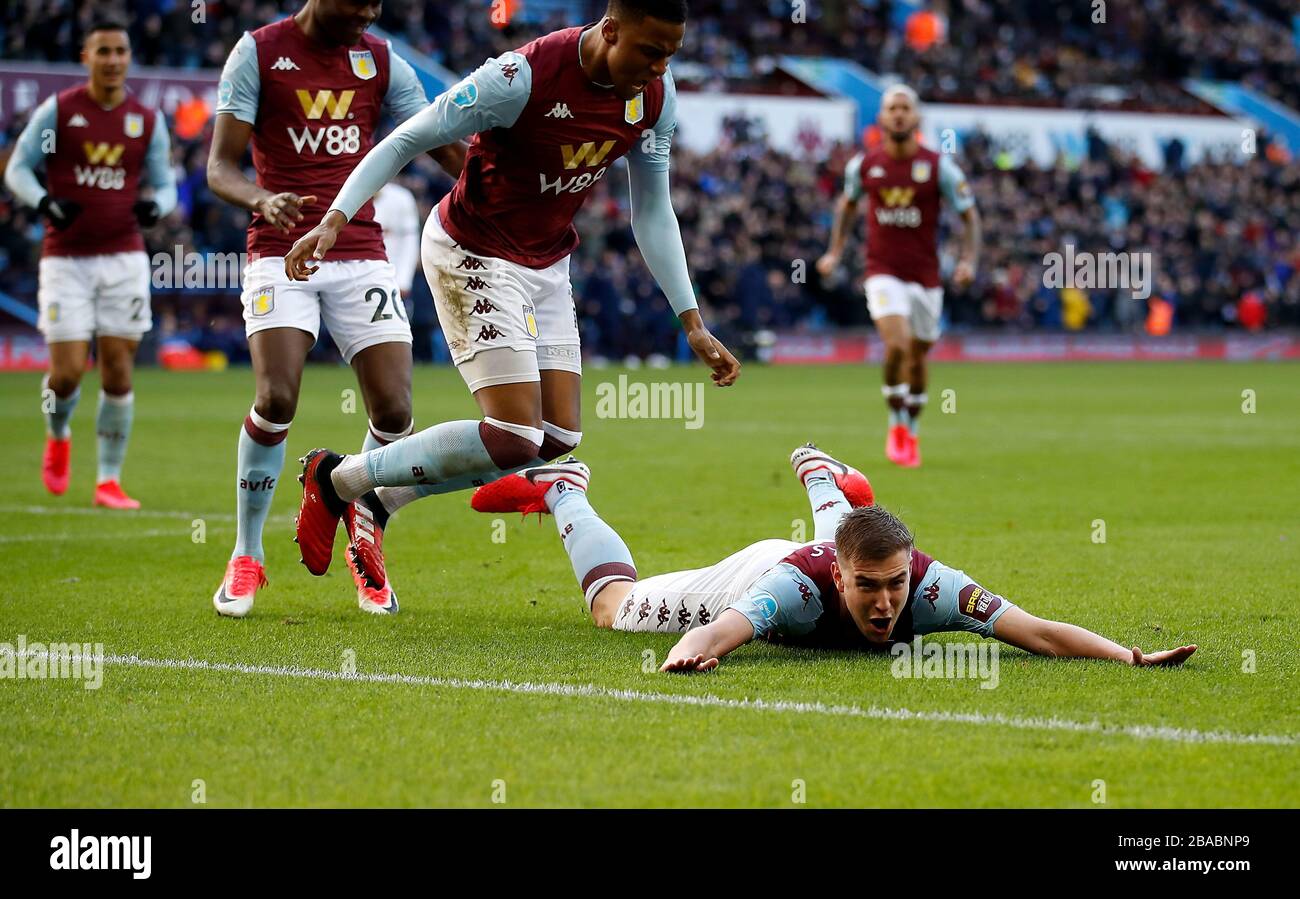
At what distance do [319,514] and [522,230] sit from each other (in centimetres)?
135

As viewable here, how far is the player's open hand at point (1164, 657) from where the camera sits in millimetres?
5371

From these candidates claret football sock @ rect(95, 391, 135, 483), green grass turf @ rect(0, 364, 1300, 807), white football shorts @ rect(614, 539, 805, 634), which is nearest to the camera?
green grass turf @ rect(0, 364, 1300, 807)

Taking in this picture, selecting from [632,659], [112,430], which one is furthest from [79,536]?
[632,659]

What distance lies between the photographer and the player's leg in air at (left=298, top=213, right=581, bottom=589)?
6.21 m

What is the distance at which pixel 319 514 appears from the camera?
666 centimetres

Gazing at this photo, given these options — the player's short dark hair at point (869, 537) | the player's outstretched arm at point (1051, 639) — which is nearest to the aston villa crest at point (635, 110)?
the player's short dark hair at point (869, 537)

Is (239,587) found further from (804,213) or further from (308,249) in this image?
(804,213)

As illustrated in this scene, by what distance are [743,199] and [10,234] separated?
13809mm

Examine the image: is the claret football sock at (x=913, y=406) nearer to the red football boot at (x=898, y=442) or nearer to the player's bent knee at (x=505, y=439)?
the red football boot at (x=898, y=442)

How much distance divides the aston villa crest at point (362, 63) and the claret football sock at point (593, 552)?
2134 millimetres

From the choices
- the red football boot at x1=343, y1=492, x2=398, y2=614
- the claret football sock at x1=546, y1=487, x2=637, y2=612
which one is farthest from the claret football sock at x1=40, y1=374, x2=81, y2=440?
the claret football sock at x1=546, y1=487, x2=637, y2=612

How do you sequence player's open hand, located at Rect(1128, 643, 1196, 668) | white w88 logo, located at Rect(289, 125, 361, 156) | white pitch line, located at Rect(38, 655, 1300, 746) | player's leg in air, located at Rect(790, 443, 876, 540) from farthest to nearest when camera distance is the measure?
1. white w88 logo, located at Rect(289, 125, 361, 156)
2. player's leg in air, located at Rect(790, 443, 876, 540)
3. player's open hand, located at Rect(1128, 643, 1196, 668)
4. white pitch line, located at Rect(38, 655, 1300, 746)

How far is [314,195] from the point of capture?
280 inches

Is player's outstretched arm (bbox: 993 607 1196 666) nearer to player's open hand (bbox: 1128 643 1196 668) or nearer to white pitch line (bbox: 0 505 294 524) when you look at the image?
player's open hand (bbox: 1128 643 1196 668)
